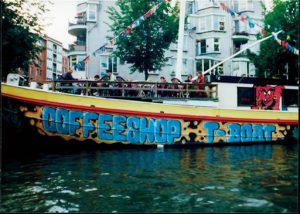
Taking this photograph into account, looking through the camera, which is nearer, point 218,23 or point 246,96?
point 246,96

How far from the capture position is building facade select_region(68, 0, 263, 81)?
1458 inches

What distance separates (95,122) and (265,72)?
21.7 m

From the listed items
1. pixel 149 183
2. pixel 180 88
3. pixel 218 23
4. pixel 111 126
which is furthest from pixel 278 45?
pixel 149 183

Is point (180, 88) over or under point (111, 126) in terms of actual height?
over

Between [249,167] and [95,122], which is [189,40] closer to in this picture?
[95,122]

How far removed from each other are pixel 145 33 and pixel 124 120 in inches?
575

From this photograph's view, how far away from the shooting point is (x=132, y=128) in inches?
574

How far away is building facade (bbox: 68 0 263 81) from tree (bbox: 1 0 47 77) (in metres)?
14.1

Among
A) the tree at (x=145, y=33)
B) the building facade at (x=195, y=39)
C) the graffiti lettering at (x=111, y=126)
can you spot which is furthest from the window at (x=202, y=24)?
the graffiti lettering at (x=111, y=126)

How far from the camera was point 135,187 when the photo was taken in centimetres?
736

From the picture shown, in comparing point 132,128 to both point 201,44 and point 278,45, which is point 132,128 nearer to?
point 278,45

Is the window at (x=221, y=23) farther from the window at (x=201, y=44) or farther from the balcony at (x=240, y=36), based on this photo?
the window at (x=201, y=44)

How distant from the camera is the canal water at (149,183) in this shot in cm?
602

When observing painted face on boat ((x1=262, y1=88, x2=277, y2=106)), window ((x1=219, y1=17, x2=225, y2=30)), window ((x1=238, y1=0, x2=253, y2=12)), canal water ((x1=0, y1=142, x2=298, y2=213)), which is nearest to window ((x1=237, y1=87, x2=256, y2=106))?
painted face on boat ((x1=262, y1=88, x2=277, y2=106))
